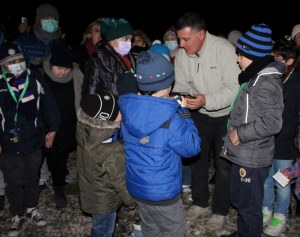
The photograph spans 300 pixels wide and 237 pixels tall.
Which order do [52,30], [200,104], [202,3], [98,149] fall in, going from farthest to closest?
[202,3]
[52,30]
[200,104]
[98,149]

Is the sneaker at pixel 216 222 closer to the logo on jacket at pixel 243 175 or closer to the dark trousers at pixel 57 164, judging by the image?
the logo on jacket at pixel 243 175

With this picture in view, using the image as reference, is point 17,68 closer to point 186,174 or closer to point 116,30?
point 116,30

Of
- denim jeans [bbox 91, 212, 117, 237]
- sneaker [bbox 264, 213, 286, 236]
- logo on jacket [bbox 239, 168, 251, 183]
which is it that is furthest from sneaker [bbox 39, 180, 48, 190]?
sneaker [bbox 264, 213, 286, 236]

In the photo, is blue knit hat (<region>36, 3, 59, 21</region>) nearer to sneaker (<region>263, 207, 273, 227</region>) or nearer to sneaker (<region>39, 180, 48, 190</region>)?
Answer: sneaker (<region>39, 180, 48, 190</region>)

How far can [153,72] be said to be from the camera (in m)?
2.83

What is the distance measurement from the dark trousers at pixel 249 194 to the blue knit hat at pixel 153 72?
131cm

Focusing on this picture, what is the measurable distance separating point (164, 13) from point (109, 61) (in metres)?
28.0

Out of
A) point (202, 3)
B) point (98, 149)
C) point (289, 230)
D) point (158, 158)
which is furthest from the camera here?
point (202, 3)

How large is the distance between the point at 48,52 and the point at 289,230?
4474mm

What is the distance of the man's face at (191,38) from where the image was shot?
150 inches

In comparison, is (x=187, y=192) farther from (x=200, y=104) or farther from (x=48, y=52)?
(x=48, y=52)

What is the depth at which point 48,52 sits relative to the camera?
213 inches

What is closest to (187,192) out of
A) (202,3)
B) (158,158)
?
(158,158)

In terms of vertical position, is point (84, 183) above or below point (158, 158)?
below
